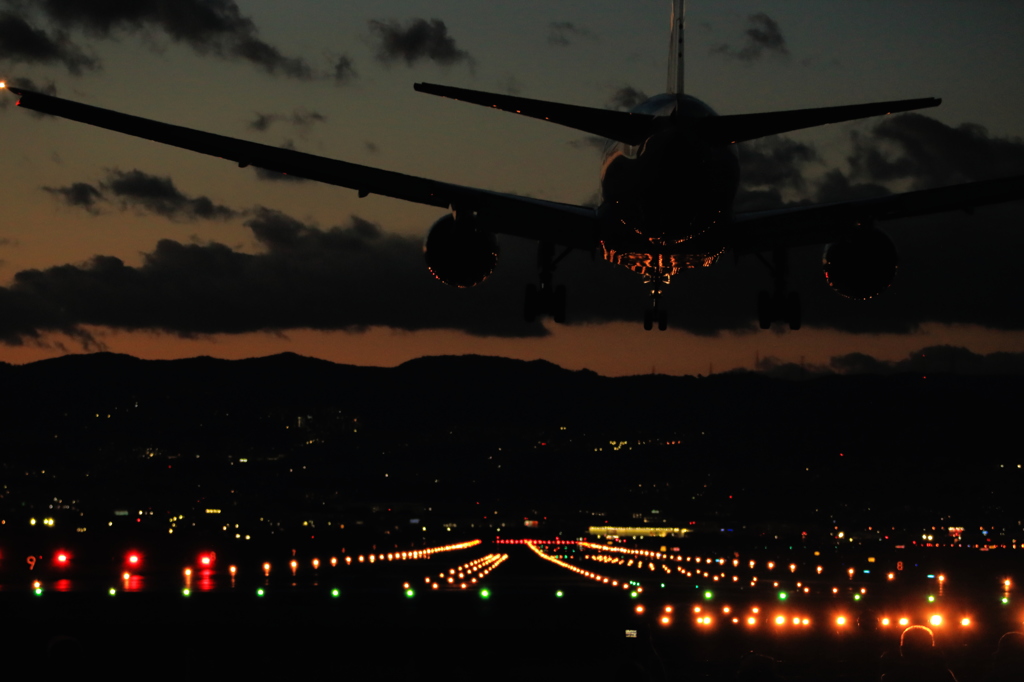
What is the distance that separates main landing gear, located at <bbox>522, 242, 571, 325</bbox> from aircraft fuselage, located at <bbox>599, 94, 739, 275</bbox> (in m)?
6.84

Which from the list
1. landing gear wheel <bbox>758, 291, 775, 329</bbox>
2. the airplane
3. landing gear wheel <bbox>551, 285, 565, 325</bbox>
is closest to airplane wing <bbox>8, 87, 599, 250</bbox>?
the airplane

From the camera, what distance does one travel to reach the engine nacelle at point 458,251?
3397 centimetres

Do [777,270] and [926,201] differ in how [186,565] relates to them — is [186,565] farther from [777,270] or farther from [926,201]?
[926,201]

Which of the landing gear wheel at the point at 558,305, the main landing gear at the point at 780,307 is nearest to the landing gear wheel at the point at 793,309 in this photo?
the main landing gear at the point at 780,307

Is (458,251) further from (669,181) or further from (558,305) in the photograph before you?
(669,181)

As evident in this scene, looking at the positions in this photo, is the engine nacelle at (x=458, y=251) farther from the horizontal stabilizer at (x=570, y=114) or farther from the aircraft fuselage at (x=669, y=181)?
the horizontal stabilizer at (x=570, y=114)

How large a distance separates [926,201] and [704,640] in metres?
13.6

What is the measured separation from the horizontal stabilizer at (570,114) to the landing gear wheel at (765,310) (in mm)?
11902

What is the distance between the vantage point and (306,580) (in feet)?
200

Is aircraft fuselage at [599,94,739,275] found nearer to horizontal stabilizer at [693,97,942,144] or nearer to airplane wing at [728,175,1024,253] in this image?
horizontal stabilizer at [693,97,942,144]

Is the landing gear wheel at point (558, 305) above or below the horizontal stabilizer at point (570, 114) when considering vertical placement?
below

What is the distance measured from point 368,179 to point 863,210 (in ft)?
44.0

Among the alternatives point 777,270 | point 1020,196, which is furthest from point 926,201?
point 777,270

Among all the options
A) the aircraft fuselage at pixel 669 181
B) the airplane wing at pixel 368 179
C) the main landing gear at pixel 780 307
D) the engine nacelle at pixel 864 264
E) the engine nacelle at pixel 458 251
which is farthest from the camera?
the main landing gear at pixel 780 307
